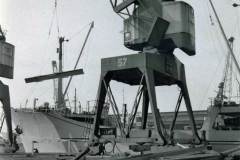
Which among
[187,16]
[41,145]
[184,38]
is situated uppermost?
[187,16]

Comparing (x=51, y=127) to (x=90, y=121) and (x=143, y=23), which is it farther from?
(x=143, y=23)

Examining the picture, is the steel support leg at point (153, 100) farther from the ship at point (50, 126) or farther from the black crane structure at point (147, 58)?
the ship at point (50, 126)

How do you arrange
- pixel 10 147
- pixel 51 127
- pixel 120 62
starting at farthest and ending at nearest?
pixel 51 127 < pixel 10 147 < pixel 120 62

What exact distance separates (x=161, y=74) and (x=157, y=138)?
176 inches

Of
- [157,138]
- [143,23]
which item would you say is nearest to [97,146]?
[157,138]

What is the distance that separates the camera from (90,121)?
56844 mm

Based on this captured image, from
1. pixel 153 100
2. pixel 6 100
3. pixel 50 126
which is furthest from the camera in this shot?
pixel 50 126

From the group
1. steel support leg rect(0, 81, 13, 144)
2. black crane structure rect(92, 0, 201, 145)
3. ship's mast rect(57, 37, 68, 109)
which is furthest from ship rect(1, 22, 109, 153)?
black crane structure rect(92, 0, 201, 145)

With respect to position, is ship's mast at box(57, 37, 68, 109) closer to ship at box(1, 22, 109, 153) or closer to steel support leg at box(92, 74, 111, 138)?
ship at box(1, 22, 109, 153)

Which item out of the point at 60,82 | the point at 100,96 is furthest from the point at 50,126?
the point at 100,96

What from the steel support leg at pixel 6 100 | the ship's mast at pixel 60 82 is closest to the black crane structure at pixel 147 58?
the steel support leg at pixel 6 100

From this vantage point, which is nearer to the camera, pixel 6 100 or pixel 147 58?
pixel 147 58

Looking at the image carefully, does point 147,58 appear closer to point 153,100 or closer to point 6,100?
point 153,100

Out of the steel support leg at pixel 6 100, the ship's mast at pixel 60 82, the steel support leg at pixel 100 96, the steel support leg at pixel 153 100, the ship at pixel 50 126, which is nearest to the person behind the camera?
the steel support leg at pixel 153 100
